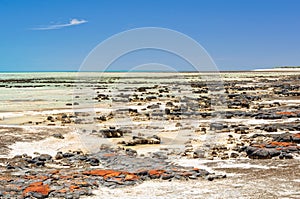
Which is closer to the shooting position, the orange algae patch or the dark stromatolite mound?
the orange algae patch

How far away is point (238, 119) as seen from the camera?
85.8 feet

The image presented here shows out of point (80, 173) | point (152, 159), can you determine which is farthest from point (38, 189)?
point (152, 159)

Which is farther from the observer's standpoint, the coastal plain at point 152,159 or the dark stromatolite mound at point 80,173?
the coastal plain at point 152,159

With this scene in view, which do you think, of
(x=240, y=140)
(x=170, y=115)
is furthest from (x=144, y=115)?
(x=240, y=140)

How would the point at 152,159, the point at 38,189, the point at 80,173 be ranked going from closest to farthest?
the point at 38,189 → the point at 80,173 → the point at 152,159

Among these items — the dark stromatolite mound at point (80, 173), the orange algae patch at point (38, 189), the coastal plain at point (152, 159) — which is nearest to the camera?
the orange algae patch at point (38, 189)

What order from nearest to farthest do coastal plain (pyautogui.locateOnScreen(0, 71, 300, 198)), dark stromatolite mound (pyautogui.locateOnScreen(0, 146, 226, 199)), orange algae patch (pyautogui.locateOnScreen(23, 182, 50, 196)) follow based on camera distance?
orange algae patch (pyautogui.locateOnScreen(23, 182, 50, 196)) → dark stromatolite mound (pyautogui.locateOnScreen(0, 146, 226, 199)) → coastal plain (pyautogui.locateOnScreen(0, 71, 300, 198))

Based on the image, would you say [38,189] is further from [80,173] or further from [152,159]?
[152,159]

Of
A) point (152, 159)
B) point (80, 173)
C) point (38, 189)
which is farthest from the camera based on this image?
point (152, 159)

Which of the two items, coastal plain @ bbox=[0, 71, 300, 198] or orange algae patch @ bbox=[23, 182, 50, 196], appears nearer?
orange algae patch @ bbox=[23, 182, 50, 196]

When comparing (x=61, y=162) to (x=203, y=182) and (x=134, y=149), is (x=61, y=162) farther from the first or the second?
(x=203, y=182)

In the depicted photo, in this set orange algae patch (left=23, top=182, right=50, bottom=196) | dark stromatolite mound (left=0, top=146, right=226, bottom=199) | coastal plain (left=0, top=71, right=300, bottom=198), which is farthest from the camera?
coastal plain (left=0, top=71, right=300, bottom=198)

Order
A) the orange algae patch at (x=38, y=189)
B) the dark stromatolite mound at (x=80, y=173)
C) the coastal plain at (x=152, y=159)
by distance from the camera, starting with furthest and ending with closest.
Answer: the coastal plain at (x=152, y=159), the dark stromatolite mound at (x=80, y=173), the orange algae patch at (x=38, y=189)

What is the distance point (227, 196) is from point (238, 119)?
1590cm
